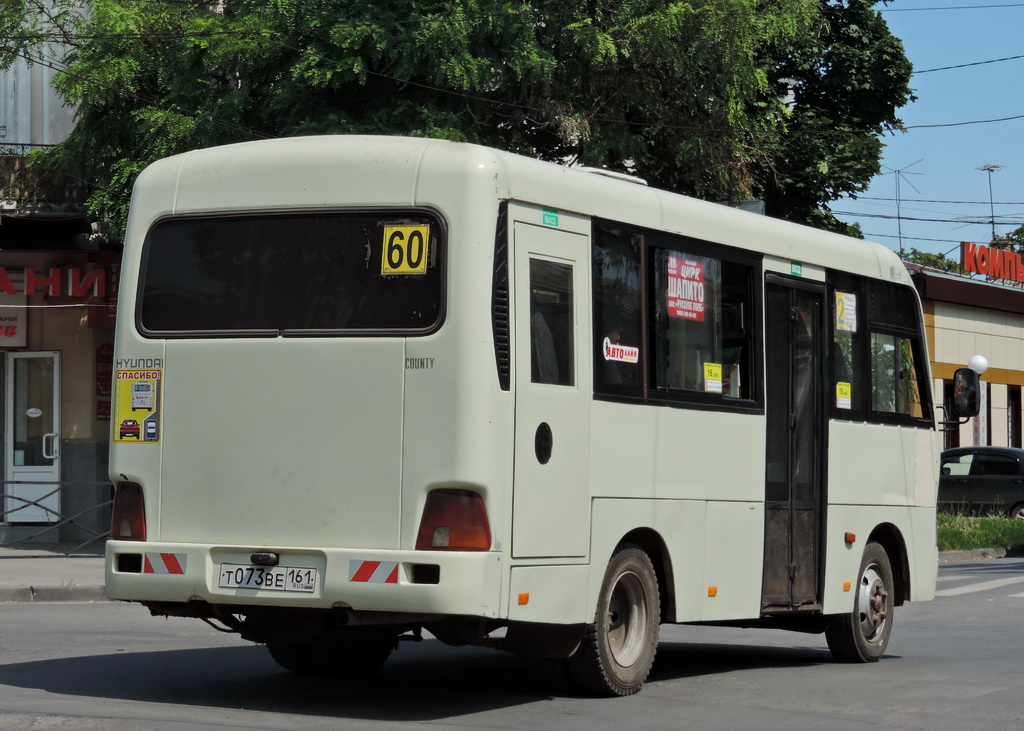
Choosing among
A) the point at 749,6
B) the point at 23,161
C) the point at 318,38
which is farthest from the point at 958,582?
the point at 23,161

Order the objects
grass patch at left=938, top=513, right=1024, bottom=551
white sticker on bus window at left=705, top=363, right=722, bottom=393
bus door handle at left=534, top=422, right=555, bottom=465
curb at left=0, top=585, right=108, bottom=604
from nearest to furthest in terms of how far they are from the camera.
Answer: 1. bus door handle at left=534, top=422, right=555, bottom=465
2. white sticker on bus window at left=705, top=363, right=722, bottom=393
3. curb at left=0, top=585, right=108, bottom=604
4. grass patch at left=938, top=513, right=1024, bottom=551

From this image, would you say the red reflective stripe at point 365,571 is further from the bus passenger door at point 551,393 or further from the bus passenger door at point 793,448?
the bus passenger door at point 793,448

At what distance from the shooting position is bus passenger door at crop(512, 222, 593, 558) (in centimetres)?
811

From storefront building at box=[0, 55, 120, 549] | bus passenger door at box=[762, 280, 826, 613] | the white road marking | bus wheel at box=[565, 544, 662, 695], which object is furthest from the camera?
storefront building at box=[0, 55, 120, 549]

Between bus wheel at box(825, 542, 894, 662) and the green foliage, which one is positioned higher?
the green foliage

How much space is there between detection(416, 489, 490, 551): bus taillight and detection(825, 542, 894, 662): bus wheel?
4.65 meters

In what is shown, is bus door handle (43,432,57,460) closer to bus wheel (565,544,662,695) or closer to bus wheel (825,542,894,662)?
bus wheel (825,542,894,662)

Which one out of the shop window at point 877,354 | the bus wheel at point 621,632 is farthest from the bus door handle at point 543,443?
the shop window at point 877,354

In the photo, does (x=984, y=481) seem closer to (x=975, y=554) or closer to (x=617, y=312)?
(x=975, y=554)

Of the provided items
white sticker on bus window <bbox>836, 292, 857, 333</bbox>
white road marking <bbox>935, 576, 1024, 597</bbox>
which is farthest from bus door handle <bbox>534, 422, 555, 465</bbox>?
white road marking <bbox>935, 576, 1024, 597</bbox>

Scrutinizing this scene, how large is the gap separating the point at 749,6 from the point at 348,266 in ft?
40.9

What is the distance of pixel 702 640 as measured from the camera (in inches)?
519

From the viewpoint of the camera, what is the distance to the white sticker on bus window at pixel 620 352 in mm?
8828

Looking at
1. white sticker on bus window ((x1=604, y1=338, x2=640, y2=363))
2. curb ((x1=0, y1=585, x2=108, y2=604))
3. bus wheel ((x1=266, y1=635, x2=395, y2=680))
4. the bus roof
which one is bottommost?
curb ((x1=0, y1=585, x2=108, y2=604))
